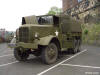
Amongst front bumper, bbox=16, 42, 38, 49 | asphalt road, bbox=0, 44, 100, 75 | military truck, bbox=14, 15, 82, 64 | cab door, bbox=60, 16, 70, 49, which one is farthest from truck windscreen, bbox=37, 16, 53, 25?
asphalt road, bbox=0, 44, 100, 75

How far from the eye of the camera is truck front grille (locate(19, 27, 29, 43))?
615 centimetres

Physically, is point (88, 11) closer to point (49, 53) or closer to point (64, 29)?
point (64, 29)

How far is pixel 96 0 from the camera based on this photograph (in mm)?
24750

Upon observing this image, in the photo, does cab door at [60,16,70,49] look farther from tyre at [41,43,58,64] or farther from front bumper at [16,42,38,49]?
front bumper at [16,42,38,49]

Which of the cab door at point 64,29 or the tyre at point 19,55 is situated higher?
the cab door at point 64,29

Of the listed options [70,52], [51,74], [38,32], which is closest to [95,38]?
[70,52]

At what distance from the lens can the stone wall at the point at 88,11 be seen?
23578mm

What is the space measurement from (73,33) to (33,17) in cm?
331

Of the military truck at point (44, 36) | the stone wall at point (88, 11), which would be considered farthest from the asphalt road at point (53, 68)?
the stone wall at point (88, 11)

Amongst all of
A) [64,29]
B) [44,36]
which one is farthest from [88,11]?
[44,36]

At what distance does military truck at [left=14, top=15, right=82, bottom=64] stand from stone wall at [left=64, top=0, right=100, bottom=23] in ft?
53.4

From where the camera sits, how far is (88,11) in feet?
87.0

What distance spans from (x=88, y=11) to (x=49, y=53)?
22.7 metres

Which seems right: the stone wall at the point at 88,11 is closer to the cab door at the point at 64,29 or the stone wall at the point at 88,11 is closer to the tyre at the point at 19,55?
the cab door at the point at 64,29
